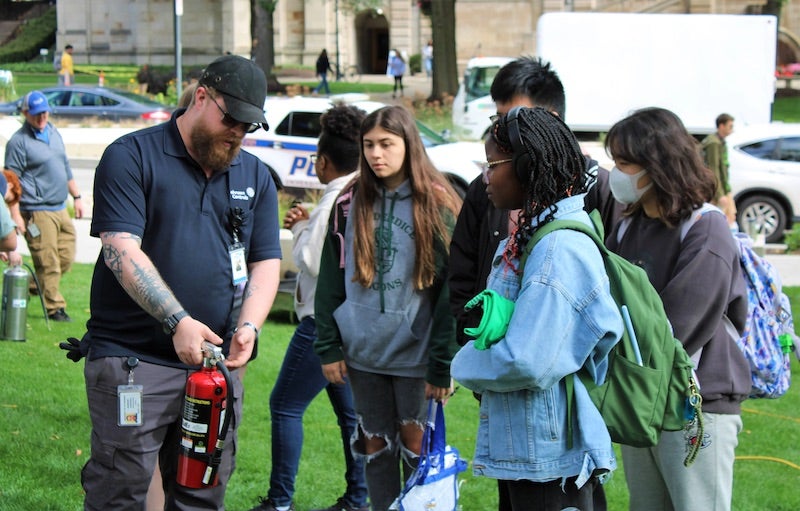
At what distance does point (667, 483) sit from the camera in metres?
4.02

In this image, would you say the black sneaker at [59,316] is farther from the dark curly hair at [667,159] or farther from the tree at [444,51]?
the tree at [444,51]

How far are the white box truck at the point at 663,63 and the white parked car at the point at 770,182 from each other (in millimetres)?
8107

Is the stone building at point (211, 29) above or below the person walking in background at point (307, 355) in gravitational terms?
above

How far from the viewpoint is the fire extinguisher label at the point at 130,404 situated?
385 cm

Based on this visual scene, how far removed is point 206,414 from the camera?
371cm

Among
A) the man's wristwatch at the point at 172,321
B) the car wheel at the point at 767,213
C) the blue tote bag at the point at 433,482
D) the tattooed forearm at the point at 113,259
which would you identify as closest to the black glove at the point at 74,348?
the tattooed forearm at the point at 113,259

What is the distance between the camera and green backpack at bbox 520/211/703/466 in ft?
10.5

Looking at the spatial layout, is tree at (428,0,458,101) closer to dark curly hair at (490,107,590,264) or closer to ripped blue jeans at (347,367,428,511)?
ripped blue jeans at (347,367,428,511)

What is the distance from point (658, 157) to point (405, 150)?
3.98ft

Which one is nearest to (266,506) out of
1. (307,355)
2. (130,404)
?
(307,355)

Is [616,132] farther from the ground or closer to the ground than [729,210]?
farther from the ground

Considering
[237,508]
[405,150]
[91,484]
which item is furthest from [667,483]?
[237,508]

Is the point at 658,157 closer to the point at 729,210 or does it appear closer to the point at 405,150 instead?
the point at 405,150

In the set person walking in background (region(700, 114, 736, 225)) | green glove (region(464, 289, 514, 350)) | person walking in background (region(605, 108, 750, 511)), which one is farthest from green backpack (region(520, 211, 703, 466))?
person walking in background (region(700, 114, 736, 225))
